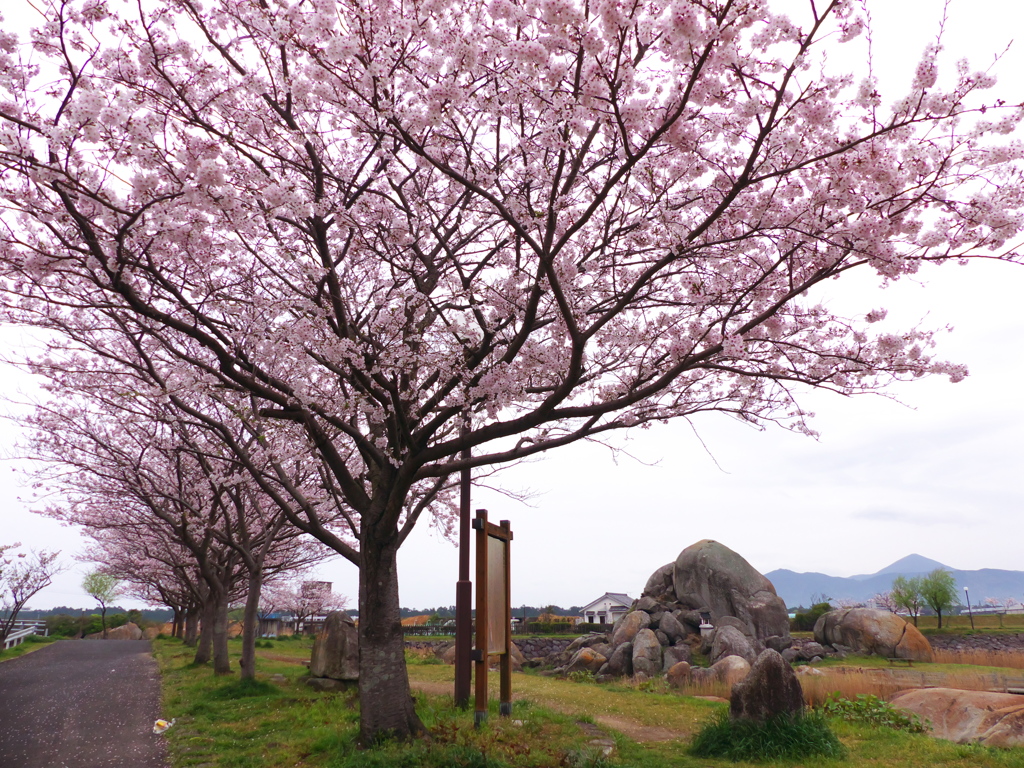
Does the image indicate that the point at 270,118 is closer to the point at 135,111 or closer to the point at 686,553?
the point at 135,111

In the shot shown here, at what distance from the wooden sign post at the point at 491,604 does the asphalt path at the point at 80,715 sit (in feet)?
12.4

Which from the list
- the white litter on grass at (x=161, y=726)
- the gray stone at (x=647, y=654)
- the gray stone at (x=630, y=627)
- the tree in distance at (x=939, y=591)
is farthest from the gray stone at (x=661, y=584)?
the tree in distance at (x=939, y=591)

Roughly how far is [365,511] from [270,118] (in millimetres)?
4391

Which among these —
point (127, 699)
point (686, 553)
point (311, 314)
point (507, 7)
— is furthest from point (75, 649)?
point (507, 7)

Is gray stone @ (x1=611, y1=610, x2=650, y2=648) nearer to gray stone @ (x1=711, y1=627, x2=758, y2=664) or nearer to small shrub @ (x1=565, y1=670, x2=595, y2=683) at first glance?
gray stone @ (x1=711, y1=627, x2=758, y2=664)

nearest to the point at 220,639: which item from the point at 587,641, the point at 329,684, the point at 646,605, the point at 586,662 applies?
the point at 329,684

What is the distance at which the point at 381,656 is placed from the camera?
22.6 feet

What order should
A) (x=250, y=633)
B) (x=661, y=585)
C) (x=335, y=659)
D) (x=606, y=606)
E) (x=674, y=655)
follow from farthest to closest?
1. (x=606, y=606)
2. (x=661, y=585)
3. (x=674, y=655)
4. (x=250, y=633)
5. (x=335, y=659)

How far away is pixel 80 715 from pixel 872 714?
1247 centimetres

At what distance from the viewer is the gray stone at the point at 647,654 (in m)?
17.9

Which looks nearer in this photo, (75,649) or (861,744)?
(861,744)

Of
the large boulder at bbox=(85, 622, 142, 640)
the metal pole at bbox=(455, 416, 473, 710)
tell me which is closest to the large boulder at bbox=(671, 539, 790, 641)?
the metal pole at bbox=(455, 416, 473, 710)

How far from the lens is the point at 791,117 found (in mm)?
5270

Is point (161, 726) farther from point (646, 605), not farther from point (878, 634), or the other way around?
point (878, 634)
